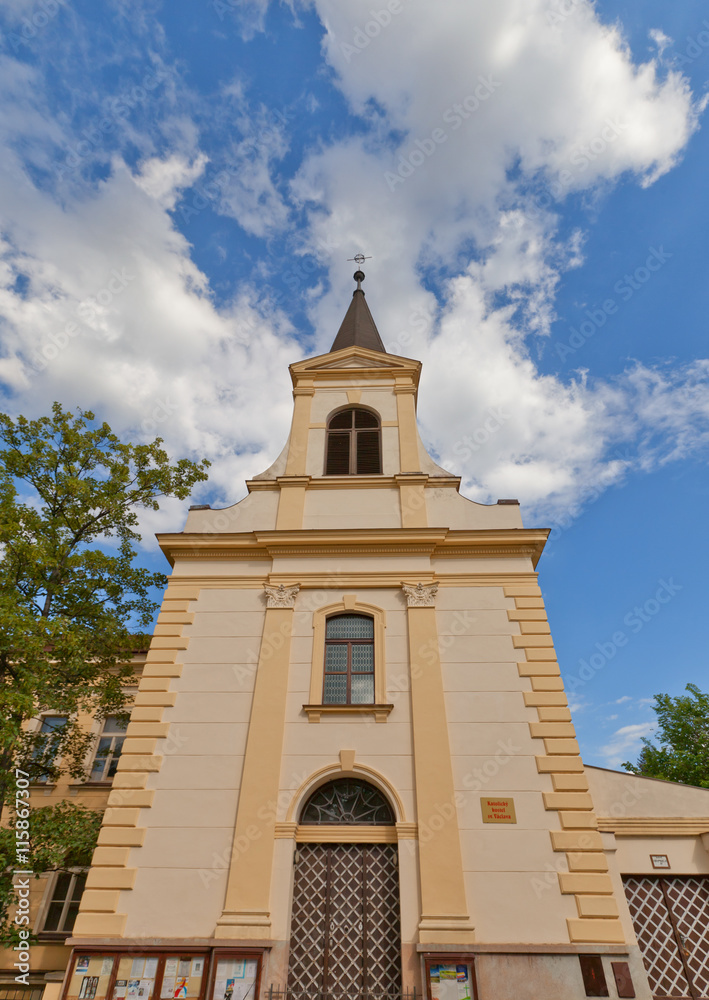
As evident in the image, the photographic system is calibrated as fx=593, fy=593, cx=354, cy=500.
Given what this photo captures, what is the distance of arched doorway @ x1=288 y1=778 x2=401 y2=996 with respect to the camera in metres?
8.91

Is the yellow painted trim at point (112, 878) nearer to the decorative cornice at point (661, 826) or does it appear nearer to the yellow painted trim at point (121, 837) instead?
the yellow painted trim at point (121, 837)

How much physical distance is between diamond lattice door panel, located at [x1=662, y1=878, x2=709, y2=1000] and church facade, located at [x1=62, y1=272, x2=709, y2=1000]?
3 centimetres

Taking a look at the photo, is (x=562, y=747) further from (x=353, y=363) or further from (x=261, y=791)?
(x=353, y=363)

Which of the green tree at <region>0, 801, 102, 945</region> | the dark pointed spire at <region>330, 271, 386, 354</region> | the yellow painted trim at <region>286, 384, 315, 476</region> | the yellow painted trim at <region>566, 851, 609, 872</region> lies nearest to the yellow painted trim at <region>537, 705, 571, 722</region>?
the yellow painted trim at <region>566, 851, 609, 872</region>

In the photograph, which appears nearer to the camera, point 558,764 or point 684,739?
Result: point 558,764

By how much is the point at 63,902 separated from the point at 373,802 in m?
8.63

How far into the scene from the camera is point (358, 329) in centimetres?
1948

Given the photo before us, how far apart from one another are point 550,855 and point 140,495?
447 inches

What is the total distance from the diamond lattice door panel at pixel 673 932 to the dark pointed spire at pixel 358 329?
1413cm

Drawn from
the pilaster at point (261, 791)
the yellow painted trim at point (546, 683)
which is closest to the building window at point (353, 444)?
the pilaster at point (261, 791)

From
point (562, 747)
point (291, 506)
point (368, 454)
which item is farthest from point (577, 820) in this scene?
point (368, 454)

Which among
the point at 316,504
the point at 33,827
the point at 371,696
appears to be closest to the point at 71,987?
the point at 33,827

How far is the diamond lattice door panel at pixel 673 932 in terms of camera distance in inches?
364

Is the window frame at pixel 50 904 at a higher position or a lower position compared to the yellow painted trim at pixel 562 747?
lower
